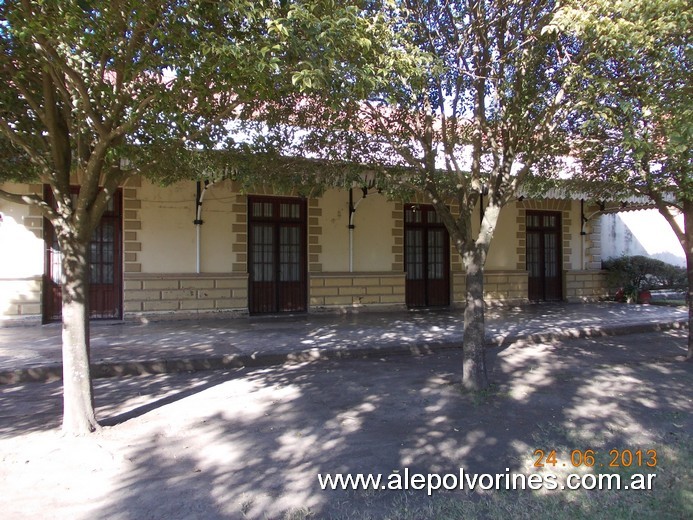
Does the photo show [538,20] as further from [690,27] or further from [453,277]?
[453,277]

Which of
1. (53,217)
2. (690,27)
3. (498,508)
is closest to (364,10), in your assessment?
(690,27)

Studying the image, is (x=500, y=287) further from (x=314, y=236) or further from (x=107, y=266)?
(x=107, y=266)

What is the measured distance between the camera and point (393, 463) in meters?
3.88

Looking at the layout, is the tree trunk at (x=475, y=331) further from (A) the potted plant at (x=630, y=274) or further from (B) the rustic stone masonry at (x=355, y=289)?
(A) the potted plant at (x=630, y=274)

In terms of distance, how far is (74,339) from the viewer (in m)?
4.39

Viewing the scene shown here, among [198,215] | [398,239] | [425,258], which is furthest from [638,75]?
[425,258]

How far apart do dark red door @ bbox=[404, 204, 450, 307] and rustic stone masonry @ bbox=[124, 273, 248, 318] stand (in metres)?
4.77

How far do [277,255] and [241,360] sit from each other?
5296 mm

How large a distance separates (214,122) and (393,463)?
358 centimetres

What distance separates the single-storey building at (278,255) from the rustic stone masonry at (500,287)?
0.10 ft

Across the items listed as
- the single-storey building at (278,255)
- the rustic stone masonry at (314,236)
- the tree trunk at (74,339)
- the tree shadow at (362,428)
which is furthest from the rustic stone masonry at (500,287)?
the tree trunk at (74,339)

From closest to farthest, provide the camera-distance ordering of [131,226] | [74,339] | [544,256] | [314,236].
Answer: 1. [74,339]
2. [131,226]
3. [314,236]
4. [544,256]

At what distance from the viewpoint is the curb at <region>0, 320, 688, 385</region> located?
6.51 m

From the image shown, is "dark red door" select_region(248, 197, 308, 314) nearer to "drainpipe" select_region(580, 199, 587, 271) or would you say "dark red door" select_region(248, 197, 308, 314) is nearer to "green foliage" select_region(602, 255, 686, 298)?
"drainpipe" select_region(580, 199, 587, 271)
